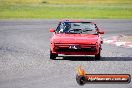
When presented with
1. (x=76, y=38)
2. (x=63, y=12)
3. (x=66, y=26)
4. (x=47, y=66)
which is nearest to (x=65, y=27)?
(x=66, y=26)

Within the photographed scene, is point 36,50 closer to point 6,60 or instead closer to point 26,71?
point 6,60

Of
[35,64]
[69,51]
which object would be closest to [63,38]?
[69,51]

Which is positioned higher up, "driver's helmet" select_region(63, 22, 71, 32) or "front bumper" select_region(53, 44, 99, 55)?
"driver's helmet" select_region(63, 22, 71, 32)

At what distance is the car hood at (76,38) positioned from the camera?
63.2 ft

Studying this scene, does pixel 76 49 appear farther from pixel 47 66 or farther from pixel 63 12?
pixel 63 12

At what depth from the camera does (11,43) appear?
26.6m

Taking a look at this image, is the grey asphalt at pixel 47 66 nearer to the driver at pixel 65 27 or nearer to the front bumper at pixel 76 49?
the front bumper at pixel 76 49

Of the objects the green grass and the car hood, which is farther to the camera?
the green grass

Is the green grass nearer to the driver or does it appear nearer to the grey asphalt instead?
the grey asphalt

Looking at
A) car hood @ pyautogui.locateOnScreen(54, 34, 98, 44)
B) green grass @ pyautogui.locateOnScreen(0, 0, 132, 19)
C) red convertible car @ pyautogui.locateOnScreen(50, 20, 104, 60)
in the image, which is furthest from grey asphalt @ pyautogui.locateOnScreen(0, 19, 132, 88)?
green grass @ pyautogui.locateOnScreen(0, 0, 132, 19)

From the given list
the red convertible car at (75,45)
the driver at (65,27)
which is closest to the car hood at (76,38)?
the red convertible car at (75,45)

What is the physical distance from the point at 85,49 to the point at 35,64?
1.95 m

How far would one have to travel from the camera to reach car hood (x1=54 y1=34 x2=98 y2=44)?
19266mm

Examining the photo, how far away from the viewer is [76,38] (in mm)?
19609
